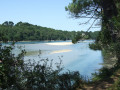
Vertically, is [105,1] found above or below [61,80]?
above

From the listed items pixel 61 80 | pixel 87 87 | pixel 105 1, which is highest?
pixel 105 1

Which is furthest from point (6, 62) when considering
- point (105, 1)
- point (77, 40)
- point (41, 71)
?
point (77, 40)

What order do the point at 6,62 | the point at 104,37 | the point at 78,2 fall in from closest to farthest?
the point at 6,62 → the point at 104,37 → the point at 78,2

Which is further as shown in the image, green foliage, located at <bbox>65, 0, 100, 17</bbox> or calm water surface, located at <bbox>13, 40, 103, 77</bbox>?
calm water surface, located at <bbox>13, 40, 103, 77</bbox>

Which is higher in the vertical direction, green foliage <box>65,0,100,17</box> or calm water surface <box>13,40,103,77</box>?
green foliage <box>65,0,100,17</box>

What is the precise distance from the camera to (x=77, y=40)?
953 centimetres

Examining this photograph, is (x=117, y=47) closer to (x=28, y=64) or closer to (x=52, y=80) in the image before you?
(x=52, y=80)

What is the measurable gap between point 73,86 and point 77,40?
216 inches

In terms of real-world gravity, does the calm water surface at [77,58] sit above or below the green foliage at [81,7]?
below

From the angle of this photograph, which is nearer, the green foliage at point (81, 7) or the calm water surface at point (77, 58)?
the green foliage at point (81, 7)

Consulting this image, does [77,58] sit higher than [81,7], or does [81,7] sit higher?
[81,7]

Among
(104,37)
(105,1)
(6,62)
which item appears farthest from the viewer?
(104,37)

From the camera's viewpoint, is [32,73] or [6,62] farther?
[32,73]

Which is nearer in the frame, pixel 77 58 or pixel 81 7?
pixel 81 7
